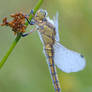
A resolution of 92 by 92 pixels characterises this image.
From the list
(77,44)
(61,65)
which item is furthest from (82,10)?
(61,65)

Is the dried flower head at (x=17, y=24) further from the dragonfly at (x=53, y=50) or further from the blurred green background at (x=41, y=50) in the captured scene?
the blurred green background at (x=41, y=50)

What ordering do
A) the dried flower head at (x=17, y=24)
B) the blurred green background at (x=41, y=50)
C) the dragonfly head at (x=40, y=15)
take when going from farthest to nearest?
the blurred green background at (x=41, y=50) → the dragonfly head at (x=40, y=15) → the dried flower head at (x=17, y=24)

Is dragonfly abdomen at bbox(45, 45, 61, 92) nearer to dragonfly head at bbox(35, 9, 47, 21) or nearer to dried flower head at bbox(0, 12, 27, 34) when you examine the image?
dragonfly head at bbox(35, 9, 47, 21)

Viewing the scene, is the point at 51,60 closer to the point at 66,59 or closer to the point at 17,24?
the point at 66,59

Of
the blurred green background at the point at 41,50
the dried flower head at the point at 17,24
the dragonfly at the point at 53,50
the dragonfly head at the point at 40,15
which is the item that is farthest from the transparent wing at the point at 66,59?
the blurred green background at the point at 41,50

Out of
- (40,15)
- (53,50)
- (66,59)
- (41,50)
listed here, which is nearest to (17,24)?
(40,15)

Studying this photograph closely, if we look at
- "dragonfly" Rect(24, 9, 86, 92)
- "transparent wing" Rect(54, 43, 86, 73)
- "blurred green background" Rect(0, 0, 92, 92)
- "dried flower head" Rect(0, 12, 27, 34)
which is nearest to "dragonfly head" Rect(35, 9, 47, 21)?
"dragonfly" Rect(24, 9, 86, 92)

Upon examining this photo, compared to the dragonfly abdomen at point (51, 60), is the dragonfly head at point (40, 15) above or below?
above
